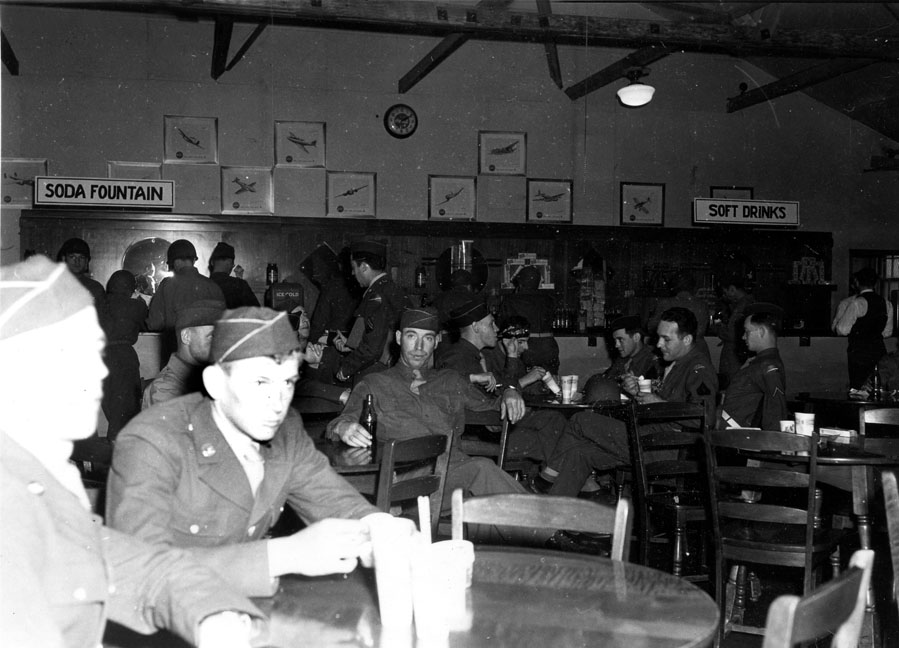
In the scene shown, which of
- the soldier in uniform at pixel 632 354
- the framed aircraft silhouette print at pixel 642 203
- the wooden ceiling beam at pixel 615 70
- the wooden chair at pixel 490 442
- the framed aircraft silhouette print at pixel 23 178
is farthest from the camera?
the framed aircraft silhouette print at pixel 642 203

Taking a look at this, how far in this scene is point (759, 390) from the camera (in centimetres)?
482

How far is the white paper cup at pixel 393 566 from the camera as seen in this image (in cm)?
146

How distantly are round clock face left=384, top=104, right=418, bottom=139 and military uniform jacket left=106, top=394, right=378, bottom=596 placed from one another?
9036mm

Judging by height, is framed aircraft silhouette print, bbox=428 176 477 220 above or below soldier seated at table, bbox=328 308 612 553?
above

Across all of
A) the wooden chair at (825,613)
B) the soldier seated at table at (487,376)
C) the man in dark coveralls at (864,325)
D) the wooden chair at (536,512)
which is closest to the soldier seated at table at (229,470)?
the wooden chair at (536,512)

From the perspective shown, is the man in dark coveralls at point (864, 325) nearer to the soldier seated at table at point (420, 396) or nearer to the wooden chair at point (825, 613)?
the soldier seated at table at point (420, 396)

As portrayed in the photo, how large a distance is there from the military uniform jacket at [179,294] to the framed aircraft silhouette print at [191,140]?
648 centimetres

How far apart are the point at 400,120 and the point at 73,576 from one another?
33.2 feet

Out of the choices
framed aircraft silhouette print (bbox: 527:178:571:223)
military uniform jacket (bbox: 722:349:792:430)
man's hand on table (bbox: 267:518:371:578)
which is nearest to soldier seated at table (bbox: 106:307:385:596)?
man's hand on table (bbox: 267:518:371:578)

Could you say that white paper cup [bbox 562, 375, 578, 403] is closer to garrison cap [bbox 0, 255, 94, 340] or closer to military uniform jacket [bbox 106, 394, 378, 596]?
military uniform jacket [bbox 106, 394, 378, 596]

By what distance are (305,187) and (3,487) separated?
9.77m

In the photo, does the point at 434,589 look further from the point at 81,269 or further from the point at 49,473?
the point at 81,269

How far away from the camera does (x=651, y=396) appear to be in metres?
5.41

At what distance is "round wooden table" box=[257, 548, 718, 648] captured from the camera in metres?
1.51
